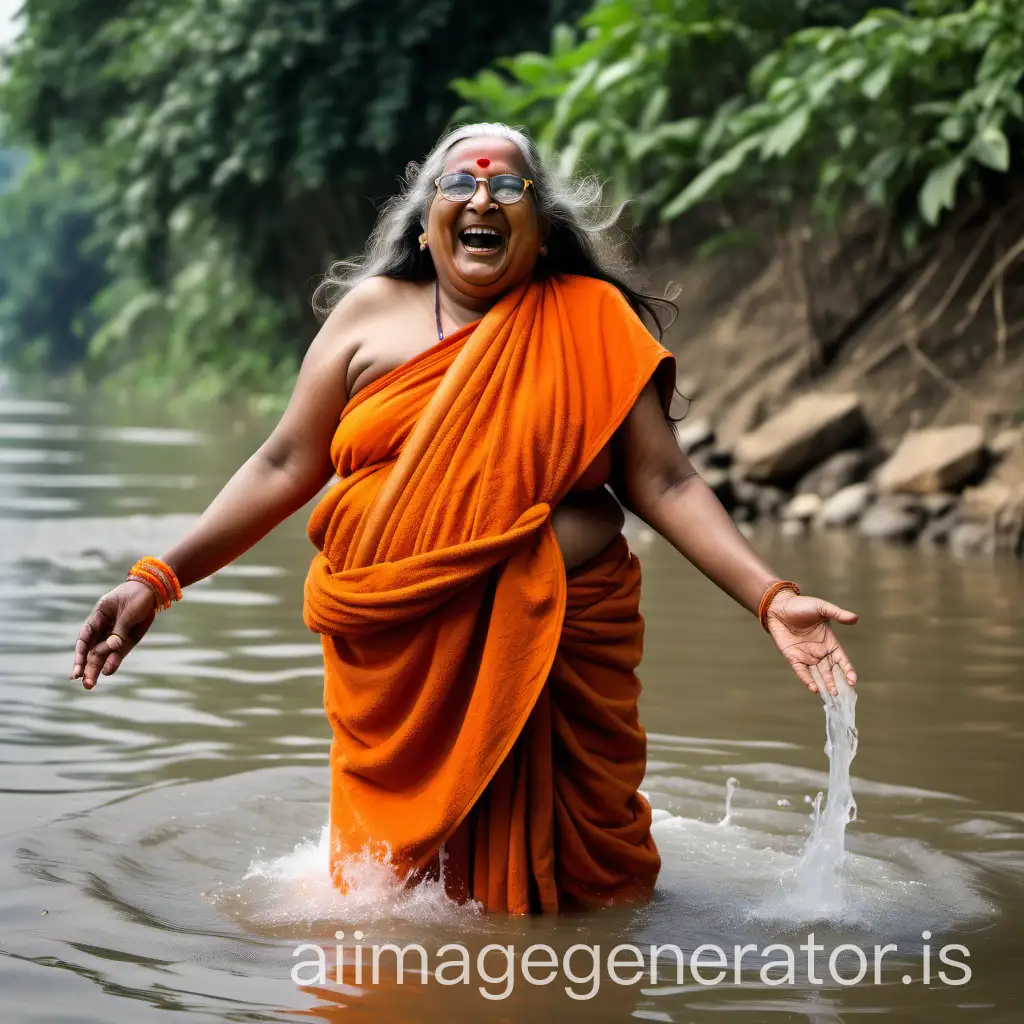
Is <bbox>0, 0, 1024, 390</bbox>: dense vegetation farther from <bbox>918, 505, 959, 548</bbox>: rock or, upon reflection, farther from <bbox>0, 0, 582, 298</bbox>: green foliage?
<bbox>918, 505, 959, 548</bbox>: rock

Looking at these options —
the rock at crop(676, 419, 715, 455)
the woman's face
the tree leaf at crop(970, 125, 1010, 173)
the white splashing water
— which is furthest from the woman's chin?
the rock at crop(676, 419, 715, 455)

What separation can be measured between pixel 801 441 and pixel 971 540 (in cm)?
210

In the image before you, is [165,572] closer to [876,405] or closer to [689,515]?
[689,515]

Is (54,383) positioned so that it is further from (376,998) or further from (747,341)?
(376,998)

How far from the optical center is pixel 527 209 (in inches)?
154

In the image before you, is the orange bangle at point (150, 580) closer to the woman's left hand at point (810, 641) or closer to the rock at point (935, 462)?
the woman's left hand at point (810, 641)

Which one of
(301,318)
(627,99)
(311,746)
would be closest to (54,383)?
(301,318)

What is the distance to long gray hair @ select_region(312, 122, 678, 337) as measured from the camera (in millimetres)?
3992

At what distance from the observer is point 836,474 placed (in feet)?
40.3

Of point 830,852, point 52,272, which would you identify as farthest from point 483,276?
point 52,272

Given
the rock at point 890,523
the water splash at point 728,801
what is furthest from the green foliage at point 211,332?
the water splash at point 728,801

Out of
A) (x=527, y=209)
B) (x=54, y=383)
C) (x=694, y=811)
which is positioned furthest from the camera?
(x=54, y=383)

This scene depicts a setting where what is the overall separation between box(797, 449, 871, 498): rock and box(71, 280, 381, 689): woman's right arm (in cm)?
852

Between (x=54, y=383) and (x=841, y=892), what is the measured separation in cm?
5125
